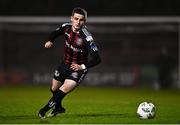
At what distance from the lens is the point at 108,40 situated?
2597 cm

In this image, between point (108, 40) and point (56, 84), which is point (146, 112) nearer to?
point (56, 84)

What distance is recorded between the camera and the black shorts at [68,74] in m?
11.3

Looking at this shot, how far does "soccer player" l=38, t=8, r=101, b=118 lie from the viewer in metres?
11.2

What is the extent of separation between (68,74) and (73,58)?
297mm

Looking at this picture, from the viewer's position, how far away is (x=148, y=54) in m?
25.6

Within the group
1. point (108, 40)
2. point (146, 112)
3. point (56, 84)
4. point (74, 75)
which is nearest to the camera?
point (74, 75)

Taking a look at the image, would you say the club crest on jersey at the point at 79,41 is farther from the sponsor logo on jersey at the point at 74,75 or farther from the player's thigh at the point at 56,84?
the player's thigh at the point at 56,84

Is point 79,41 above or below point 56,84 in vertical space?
above

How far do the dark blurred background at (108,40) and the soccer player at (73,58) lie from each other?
13088 millimetres
